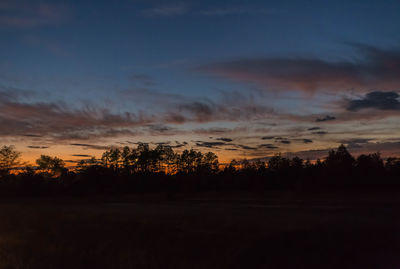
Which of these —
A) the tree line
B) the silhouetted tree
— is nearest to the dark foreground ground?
the tree line

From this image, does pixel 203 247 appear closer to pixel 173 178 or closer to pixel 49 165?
pixel 173 178

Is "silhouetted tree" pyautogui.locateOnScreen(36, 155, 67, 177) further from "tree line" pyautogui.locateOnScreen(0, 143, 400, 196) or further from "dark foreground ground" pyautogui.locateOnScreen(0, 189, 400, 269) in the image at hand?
"dark foreground ground" pyautogui.locateOnScreen(0, 189, 400, 269)

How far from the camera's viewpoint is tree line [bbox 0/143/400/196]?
265ft

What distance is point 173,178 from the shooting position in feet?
358

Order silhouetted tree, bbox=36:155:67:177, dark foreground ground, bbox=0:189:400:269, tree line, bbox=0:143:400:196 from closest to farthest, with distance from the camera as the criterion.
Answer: dark foreground ground, bbox=0:189:400:269 → tree line, bbox=0:143:400:196 → silhouetted tree, bbox=36:155:67:177

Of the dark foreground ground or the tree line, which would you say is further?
the tree line

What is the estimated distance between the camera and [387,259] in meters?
12.7

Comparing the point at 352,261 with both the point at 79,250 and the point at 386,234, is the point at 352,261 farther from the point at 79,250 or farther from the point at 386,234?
the point at 79,250

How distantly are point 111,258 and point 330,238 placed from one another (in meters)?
A: 9.70

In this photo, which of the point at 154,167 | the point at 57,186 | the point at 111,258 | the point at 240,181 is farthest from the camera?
the point at 154,167

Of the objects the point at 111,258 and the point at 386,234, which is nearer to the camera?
the point at 111,258

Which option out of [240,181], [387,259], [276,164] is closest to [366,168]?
[240,181]

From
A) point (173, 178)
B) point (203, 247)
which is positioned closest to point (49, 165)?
point (173, 178)

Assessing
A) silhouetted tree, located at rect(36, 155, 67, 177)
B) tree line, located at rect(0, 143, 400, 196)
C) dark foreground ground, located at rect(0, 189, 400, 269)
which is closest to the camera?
dark foreground ground, located at rect(0, 189, 400, 269)
